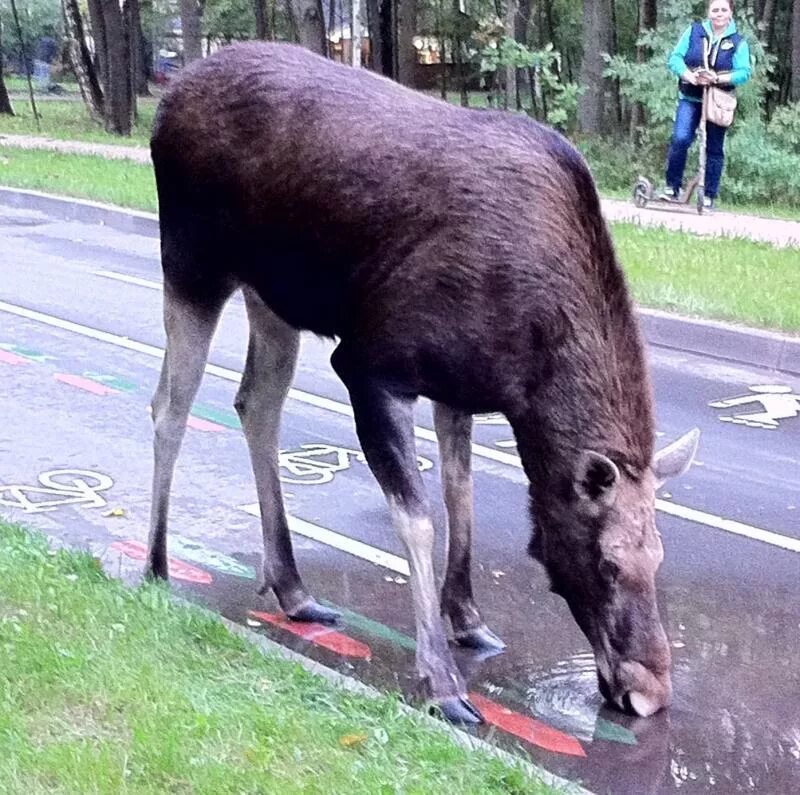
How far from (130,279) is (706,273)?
A: 481cm

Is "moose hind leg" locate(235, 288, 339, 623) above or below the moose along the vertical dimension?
below

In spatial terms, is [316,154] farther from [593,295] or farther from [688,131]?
[688,131]

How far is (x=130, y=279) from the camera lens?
42.5 feet

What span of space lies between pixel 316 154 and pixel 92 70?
2781 cm

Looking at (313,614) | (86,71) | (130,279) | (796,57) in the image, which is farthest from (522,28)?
(313,614)

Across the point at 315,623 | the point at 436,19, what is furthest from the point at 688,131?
the point at 436,19

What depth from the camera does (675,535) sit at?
6.65 meters

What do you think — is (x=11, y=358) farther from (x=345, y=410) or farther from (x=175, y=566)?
(x=175, y=566)

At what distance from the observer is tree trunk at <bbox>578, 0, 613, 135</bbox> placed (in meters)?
24.4

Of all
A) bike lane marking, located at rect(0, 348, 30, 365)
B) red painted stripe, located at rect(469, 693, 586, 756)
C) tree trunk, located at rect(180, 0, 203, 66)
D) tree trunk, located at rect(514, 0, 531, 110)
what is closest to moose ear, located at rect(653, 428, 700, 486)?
red painted stripe, located at rect(469, 693, 586, 756)

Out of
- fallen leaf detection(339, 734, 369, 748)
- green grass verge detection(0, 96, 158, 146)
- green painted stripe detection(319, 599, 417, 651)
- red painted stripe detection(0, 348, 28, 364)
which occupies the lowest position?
green grass verge detection(0, 96, 158, 146)

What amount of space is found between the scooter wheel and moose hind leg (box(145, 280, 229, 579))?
1198cm

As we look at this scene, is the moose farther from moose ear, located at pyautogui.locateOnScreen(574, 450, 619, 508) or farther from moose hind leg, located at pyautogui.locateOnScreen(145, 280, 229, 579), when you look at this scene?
moose hind leg, located at pyautogui.locateOnScreen(145, 280, 229, 579)

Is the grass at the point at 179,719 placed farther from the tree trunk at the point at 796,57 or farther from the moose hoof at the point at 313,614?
the tree trunk at the point at 796,57
